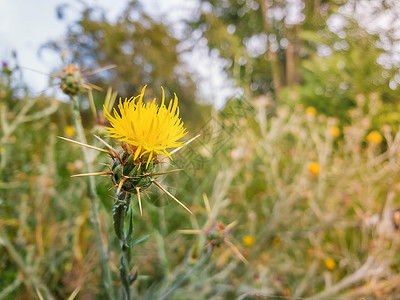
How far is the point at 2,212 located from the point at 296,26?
486 cm

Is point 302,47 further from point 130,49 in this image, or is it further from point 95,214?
point 95,214

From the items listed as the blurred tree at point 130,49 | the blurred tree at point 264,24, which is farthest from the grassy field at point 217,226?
the blurred tree at point 130,49

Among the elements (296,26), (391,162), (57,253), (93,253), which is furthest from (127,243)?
(296,26)

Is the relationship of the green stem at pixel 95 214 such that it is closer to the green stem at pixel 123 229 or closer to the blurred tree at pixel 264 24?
the green stem at pixel 123 229

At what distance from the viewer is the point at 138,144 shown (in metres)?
0.41

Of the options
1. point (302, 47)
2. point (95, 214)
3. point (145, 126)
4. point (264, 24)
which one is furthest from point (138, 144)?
point (302, 47)

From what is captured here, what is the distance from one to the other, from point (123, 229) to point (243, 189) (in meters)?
1.57

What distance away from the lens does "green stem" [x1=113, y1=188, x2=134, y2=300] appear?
1.45ft

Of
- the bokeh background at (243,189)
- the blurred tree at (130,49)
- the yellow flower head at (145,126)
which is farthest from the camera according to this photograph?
the blurred tree at (130,49)

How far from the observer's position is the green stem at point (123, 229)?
1.45 feet

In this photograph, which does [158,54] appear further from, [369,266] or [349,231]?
[369,266]

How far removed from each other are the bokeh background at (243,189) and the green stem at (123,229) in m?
0.18

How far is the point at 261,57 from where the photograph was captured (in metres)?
3.28

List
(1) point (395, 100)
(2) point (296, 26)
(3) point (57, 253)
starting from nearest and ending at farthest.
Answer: (3) point (57, 253), (1) point (395, 100), (2) point (296, 26)
